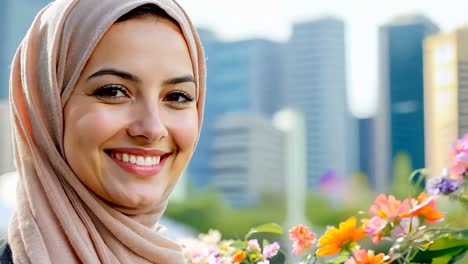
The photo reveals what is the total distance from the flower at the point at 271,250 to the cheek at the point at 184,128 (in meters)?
0.20

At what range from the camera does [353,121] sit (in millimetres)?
30453

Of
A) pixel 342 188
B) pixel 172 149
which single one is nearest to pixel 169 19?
pixel 172 149

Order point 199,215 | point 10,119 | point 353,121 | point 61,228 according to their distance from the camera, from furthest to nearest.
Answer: point 353,121 < point 199,215 < point 10,119 < point 61,228

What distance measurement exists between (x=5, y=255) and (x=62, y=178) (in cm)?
10

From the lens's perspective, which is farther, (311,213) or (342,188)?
(342,188)

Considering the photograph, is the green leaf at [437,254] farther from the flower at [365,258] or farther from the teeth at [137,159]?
the teeth at [137,159]

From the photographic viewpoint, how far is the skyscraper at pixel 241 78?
29.6m

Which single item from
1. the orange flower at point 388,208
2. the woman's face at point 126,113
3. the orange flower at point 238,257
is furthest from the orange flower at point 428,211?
the woman's face at point 126,113

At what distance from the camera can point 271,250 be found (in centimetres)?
108

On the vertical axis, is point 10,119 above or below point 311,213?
above

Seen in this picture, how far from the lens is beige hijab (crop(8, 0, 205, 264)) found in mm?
879

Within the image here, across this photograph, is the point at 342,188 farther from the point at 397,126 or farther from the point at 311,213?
the point at 397,126

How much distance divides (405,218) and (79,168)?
43 cm

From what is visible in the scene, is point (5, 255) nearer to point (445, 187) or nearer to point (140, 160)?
point (140, 160)
